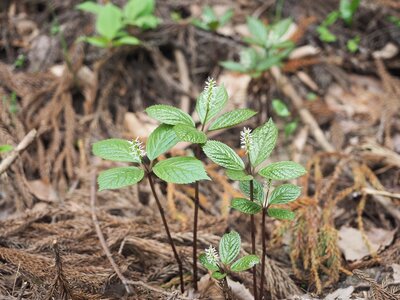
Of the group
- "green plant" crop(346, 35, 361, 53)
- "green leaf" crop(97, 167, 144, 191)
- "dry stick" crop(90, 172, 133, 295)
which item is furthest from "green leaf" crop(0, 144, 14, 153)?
"green plant" crop(346, 35, 361, 53)

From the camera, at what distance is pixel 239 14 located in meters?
4.17

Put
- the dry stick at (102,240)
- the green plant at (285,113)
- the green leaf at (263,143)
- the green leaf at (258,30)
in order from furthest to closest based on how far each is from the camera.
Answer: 1. the green leaf at (258,30)
2. the green plant at (285,113)
3. the dry stick at (102,240)
4. the green leaf at (263,143)

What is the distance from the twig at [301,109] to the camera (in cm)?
316

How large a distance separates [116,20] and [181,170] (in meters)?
2.06

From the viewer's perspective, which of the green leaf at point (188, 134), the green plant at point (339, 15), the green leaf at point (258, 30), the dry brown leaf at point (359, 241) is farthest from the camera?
the green plant at point (339, 15)

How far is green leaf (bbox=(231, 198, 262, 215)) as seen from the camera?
1635 millimetres

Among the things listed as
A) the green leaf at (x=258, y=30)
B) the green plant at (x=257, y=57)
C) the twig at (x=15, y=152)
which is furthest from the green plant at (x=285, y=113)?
the twig at (x=15, y=152)

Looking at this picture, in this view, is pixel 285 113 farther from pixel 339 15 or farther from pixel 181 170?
pixel 181 170

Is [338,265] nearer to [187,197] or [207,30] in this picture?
[187,197]

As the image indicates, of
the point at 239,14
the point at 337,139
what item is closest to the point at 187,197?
the point at 337,139

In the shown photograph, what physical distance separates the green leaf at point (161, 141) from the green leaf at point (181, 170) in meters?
0.06

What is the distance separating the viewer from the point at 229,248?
5.64ft

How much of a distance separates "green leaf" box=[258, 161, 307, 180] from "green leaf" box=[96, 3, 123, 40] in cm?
210

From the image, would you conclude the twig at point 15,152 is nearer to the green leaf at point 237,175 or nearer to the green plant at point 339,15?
the green leaf at point 237,175
